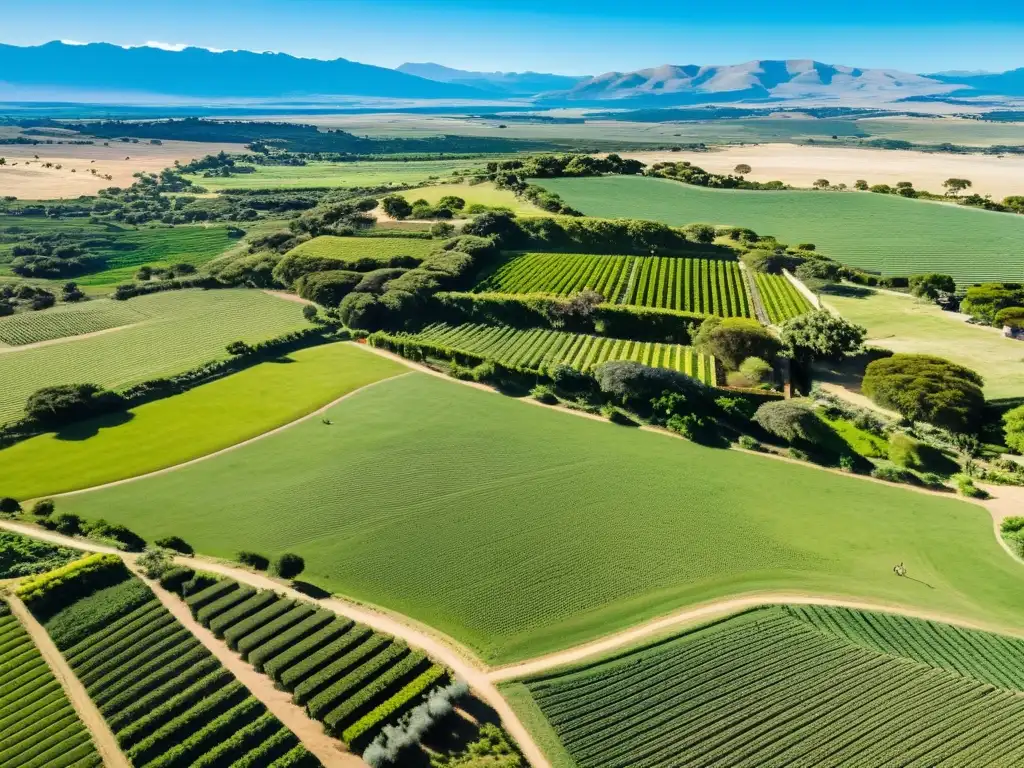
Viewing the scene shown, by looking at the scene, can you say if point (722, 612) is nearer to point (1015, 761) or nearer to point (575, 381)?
point (1015, 761)

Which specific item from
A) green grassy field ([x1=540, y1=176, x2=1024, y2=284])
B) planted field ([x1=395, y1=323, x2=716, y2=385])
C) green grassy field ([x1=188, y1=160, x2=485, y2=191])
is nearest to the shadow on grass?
planted field ([x1=395, y1=323, x2=716, y2=385])

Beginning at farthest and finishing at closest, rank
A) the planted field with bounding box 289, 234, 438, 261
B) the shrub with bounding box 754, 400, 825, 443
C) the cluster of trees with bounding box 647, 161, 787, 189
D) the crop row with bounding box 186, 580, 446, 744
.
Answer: the cluster of trees with bounding box 647, 161, 787, 189, the planted field with bounding box 289, 234, 438, 261, the shrub with bounding box 754, 400, 825, 443, the crop row with bounding box 186, 580, 446, 744

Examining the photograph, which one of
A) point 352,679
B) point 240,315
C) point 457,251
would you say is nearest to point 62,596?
point 352,679

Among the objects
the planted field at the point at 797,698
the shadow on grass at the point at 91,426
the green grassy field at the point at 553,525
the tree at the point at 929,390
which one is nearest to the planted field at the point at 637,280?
the tree at the point at 929,390

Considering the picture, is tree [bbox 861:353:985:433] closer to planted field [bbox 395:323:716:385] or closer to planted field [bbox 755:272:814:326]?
planted field [bbox 395:323:716:385]

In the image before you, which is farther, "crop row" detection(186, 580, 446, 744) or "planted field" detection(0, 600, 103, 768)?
"crop row" detection(186, 580, 446, 744)

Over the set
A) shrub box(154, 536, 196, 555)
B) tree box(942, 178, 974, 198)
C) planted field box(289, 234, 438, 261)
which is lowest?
shrub box(154, 536, 196, 555)
